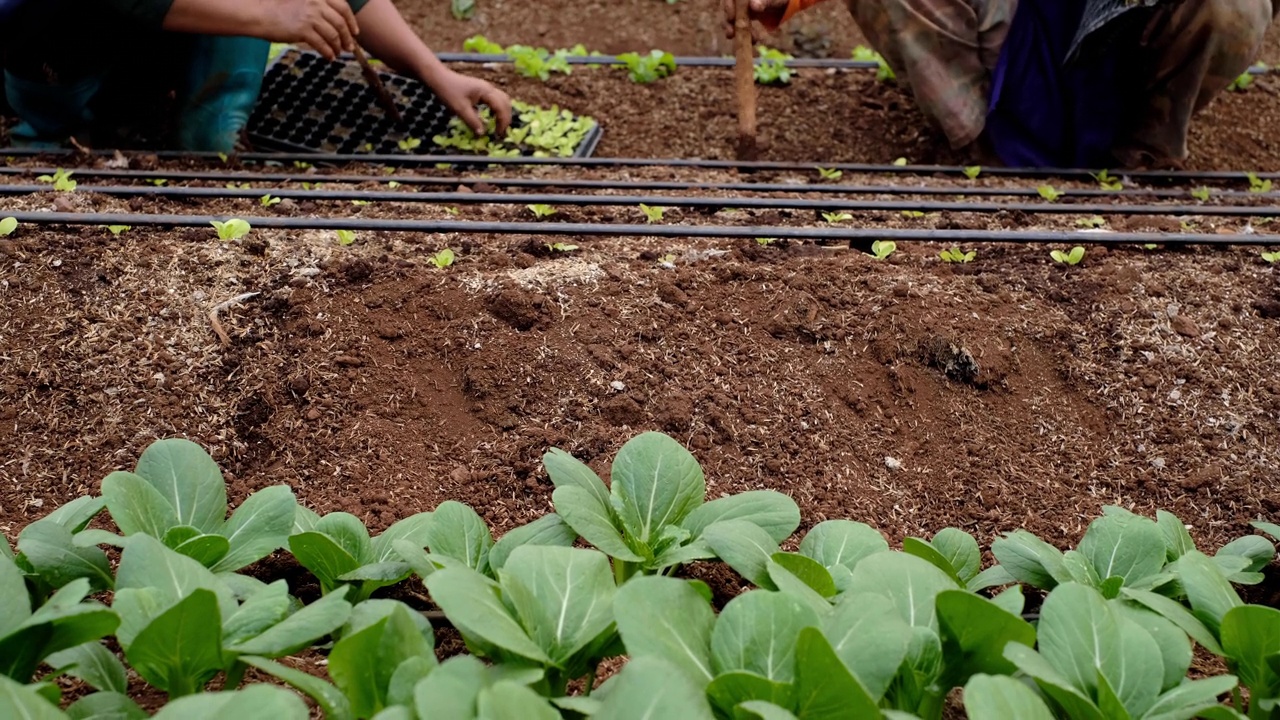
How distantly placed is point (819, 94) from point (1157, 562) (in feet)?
8.68

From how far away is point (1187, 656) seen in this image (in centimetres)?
111

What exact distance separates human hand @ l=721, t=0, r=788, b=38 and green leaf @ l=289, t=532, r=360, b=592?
194cm

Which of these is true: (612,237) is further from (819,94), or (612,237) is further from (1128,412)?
(819,94)

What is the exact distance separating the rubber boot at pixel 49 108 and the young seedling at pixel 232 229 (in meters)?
1.18

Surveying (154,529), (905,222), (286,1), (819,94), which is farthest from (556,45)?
(154,529)

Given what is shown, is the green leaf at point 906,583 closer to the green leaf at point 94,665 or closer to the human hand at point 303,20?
the green leaf at point 94,665

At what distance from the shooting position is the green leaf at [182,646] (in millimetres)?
971

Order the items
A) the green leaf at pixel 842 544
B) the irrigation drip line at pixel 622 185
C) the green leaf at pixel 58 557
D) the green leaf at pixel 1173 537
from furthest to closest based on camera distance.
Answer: the irrigation drip line at pixel 622 185 → the green leaf at pixel 1173 537 → the green leaf at pixel 842 544 → the green leaf at pixel 58 557

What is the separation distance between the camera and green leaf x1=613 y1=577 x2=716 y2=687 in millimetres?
1008

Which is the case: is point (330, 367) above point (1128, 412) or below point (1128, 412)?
above

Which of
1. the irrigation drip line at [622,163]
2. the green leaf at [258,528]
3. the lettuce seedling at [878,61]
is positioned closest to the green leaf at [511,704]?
the green leaf at [258,528]

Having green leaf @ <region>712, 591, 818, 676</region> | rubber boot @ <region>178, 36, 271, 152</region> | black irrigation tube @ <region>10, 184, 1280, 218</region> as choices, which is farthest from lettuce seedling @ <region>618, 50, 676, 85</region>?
green leaf @ <region>712, 591, 818, 676</region>

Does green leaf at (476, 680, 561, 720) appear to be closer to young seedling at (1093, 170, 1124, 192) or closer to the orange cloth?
the orange cloth

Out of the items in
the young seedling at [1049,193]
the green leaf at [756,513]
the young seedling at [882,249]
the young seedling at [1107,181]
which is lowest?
the young seedling at [1107,181]
